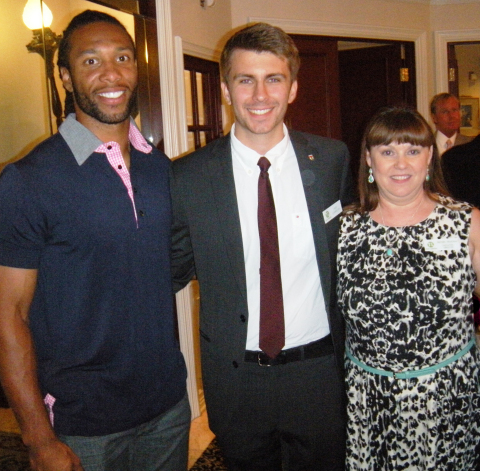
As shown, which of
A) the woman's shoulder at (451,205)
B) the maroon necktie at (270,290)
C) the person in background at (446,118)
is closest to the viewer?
the maroon necktie at (270,290)

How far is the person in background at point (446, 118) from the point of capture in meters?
4.78

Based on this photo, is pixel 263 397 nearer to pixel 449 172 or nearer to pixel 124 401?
pixel 124 401

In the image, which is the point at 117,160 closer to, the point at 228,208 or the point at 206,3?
the point at 228,208

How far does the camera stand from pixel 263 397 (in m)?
1.70

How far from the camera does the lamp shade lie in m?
2.28

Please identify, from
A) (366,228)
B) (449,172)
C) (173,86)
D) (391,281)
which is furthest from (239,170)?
(173,86)

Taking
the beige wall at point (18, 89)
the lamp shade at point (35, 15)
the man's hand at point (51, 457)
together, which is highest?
the lamp shade at point (35, 15)

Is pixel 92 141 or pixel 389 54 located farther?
pixel 389 54

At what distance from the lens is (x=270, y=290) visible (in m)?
1.64

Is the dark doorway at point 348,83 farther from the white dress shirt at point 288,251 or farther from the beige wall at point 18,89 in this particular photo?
the beige wall at point 18,89

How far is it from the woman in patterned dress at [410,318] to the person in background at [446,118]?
327cm

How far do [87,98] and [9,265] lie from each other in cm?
51

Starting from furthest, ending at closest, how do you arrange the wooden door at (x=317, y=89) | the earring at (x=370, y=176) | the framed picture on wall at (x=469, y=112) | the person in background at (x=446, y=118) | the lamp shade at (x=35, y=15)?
the framed picture on wall at (x=469, y=112) → the person in background at (x=446, y=118) → the wooden door at (x=317, y=89) → the lamp shade at (x=35, y=15) → the earring at (x=370, y=176)

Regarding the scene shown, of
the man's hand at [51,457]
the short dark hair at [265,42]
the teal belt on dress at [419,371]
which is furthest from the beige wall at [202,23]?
the teal belt on dress at [419,371]
